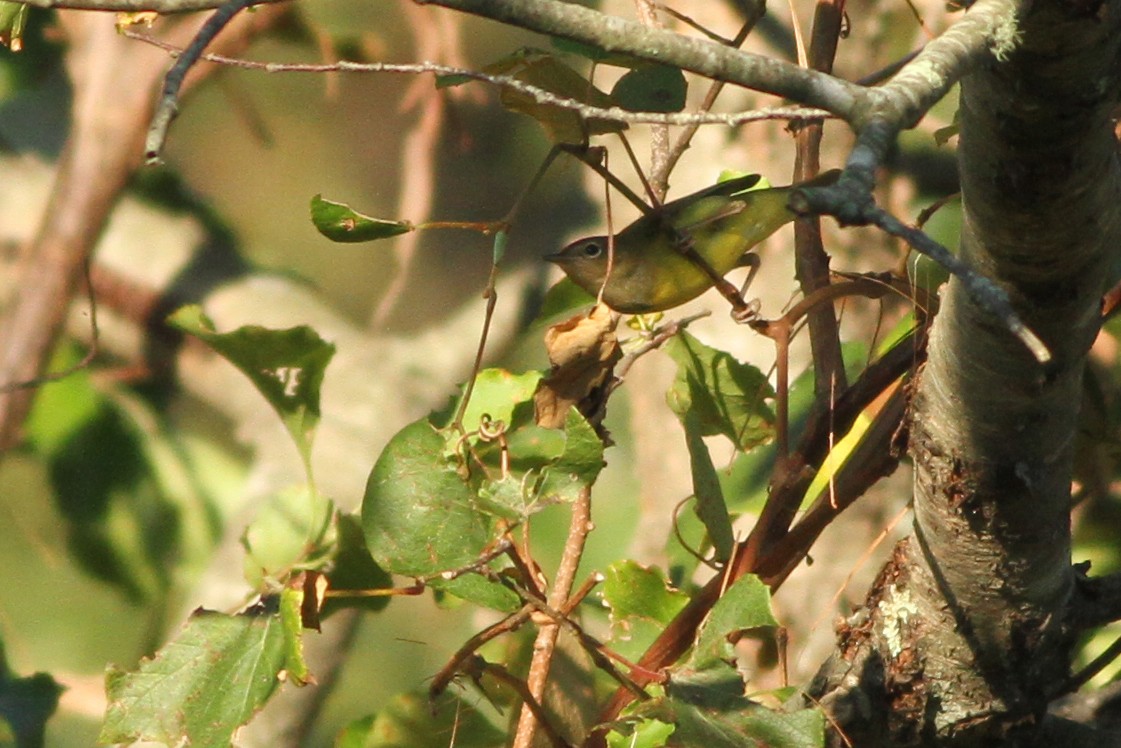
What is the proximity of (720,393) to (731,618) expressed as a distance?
0.59 feet

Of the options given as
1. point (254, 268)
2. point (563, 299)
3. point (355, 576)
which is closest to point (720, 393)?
point (563, 299)

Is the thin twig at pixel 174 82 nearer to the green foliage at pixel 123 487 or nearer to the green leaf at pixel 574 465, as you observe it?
the green leaf at pixel 574 465

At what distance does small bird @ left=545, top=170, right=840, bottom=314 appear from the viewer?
1.48ft

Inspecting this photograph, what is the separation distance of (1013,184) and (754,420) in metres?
0.29

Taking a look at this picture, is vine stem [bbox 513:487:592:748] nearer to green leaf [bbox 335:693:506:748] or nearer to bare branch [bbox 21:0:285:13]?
green leaf [bbox 335:693:506:748]

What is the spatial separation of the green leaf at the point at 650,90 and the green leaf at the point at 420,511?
150mm

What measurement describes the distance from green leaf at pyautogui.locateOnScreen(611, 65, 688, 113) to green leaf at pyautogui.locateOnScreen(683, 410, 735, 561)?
13cm

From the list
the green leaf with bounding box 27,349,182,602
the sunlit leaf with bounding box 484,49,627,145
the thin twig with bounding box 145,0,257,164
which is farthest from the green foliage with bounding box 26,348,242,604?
the thin twig with bounding box 145,0,257,164

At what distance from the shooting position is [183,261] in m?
1.65

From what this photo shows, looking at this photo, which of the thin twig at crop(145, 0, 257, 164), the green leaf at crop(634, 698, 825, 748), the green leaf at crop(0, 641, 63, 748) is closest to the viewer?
the thin twig at crop(145, 0, 257, 164)

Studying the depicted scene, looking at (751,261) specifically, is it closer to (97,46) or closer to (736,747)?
(736,747)

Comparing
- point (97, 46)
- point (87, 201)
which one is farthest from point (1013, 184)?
point (97, 46)

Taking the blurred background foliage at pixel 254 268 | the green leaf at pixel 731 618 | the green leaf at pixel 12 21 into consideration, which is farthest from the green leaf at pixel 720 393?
the blurred background foliage at pixel 254 268

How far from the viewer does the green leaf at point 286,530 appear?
588 millimetres
